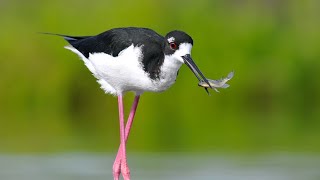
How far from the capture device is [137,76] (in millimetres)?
8547

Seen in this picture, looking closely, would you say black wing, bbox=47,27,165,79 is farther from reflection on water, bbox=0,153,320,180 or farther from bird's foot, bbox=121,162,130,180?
reflection on water, bbox=0,153,320,180

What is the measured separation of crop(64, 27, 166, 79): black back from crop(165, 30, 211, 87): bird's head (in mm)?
110

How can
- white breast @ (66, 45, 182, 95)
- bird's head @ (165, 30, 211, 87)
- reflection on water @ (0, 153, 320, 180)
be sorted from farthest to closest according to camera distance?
reflection on water @ (0, 153, 320, 180)
white breast @ (66, 45, 182, 95)
bird's head @ (165, 30, 211, 87)

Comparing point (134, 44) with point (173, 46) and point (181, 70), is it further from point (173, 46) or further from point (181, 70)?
point (181, 70)

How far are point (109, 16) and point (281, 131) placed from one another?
2.75 metres

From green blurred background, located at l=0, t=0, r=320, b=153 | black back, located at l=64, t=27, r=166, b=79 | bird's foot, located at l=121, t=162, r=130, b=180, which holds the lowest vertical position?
bird's foot, located at l=121, t=162, r=130, b=180

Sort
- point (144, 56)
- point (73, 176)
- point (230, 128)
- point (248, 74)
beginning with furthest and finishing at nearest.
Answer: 1. point (248, 74)
2. point (230, 128)
3. point (73, 176)
4. point (144, 56)

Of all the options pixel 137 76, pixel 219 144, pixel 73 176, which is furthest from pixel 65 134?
pixel 137 76

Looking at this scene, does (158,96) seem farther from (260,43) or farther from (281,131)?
(281,131)

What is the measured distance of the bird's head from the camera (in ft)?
26.9

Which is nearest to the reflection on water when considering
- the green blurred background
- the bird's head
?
the bird's head

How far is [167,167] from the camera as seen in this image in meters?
10.4

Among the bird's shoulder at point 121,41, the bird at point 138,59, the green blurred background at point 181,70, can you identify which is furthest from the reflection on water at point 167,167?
the green blurred background at point 181,70

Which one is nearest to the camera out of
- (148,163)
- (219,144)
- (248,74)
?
(148,163)
